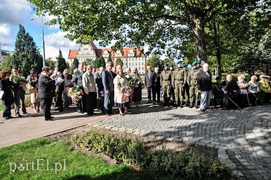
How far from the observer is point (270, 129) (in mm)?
6055

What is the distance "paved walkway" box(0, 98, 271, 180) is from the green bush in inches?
18.7

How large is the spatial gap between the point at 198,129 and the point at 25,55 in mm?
59842

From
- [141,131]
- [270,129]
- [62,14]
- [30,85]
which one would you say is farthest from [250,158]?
[62,14]

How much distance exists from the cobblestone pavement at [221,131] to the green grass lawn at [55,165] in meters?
1.81

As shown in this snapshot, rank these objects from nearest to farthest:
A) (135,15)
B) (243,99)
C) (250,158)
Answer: (250,158) < (243,99) < (135,15)

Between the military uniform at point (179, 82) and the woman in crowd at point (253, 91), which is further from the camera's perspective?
the military uniform at point (179, 82)

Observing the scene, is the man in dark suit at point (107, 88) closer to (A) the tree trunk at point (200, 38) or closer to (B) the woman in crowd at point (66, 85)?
(B) the woman in crowd at point (66, 85)

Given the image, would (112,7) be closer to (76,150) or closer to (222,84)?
(222,84)

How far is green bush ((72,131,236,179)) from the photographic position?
382 cm

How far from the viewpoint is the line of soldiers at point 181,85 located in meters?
10.0

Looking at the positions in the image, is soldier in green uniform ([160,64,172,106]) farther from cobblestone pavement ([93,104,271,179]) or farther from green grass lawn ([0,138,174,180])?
green grass lawn ([0,138,174,180])

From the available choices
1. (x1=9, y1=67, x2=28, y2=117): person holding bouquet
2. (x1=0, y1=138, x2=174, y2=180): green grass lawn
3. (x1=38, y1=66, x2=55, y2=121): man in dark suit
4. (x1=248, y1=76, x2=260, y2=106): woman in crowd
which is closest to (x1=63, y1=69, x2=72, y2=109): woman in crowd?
(x1=9, y1=67, x2=28, y2=117): person holding bouquet

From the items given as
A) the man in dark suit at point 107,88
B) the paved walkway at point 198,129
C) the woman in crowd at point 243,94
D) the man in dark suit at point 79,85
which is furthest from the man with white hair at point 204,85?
the man in dark suit at point 79,85

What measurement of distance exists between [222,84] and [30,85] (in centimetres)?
873
